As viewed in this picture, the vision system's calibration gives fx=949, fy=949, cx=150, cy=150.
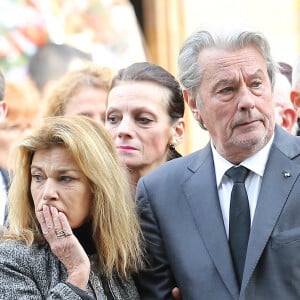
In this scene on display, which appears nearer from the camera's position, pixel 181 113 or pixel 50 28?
pixel 181 113

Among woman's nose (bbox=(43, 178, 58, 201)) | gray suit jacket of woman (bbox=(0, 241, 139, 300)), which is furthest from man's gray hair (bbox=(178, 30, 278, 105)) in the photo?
gray suit jacket of woman (bbox=(0, 241, 139, 300))

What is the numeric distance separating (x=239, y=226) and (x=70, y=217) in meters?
0.62

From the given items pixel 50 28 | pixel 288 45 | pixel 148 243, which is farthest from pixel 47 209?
pixel 288 45

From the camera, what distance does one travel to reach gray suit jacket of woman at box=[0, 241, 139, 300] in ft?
10.9

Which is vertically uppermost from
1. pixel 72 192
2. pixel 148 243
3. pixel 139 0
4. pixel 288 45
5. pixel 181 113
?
pixel 139 0

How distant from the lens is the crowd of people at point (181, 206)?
3.40 metres

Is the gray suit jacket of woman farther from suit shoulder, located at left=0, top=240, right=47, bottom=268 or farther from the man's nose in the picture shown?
the man's nose

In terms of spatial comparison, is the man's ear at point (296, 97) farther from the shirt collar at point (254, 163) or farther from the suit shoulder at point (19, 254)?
the suit shoulder at point (19, 254)

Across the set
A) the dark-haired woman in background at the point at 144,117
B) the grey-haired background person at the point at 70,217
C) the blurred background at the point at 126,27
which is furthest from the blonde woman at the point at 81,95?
the blurred background at the point at 126,27

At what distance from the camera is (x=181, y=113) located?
4.48 meters

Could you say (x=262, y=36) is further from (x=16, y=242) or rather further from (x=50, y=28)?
(x=50, y=28)

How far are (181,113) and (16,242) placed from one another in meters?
1.30

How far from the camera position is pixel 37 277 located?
3.42 metres

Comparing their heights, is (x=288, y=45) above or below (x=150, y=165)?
above
